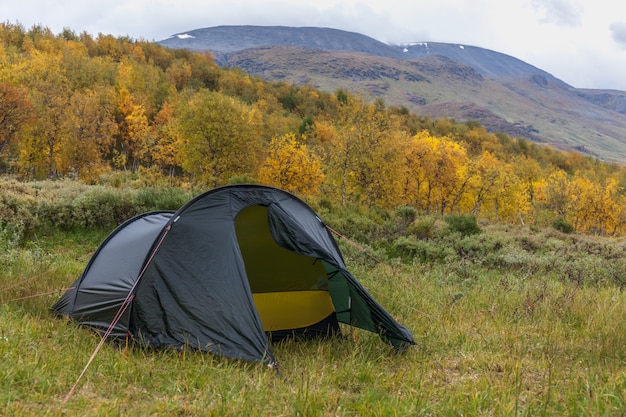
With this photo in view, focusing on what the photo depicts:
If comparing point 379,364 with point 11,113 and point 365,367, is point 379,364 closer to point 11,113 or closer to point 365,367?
point 365,367

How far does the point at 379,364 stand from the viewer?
5035 millimetres

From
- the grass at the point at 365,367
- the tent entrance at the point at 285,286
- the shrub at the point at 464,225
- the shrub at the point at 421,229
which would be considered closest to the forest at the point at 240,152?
the shrub at the point at 464,225

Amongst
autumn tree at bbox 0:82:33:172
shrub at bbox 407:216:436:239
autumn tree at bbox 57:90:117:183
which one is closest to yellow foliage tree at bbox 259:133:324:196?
autumn tree at bbox 57:90:117:183

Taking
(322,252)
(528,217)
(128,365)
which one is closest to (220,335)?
(128,365)

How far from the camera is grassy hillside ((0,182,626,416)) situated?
3660mm

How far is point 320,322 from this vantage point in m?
7.00

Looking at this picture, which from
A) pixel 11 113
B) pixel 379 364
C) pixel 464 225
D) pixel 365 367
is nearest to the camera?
pixel 365 367

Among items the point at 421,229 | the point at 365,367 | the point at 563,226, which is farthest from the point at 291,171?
the point at 365,367

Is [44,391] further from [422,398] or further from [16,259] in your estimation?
[16,259]

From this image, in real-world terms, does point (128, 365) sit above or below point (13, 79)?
below

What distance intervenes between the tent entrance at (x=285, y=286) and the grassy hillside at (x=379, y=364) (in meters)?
0.78

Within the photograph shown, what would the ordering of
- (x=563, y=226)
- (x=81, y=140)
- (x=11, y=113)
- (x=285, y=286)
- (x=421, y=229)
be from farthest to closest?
(x=81, y=140)
(x=11, y=113)
(x=563, y=226)
(x=421, y=229)
(x=285, y=286)

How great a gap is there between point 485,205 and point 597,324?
4655 centimetres

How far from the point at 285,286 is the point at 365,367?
103 inches
